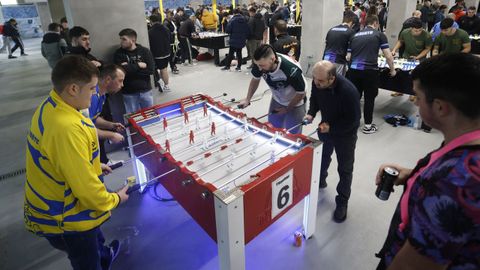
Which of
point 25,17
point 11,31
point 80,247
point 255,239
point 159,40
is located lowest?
point 255,239

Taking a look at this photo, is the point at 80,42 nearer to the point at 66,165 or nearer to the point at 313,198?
the point at 66,165

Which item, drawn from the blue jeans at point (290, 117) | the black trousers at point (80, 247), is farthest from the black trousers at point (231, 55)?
the black trousers at point (80, 247)

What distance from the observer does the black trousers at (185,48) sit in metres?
8.79

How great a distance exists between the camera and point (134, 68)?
3840 mm

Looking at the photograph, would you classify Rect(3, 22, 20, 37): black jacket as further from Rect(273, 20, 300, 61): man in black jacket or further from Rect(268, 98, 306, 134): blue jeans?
Rect(268, 98, 306, 134): blue jeans

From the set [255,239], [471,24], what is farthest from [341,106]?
[471,24]

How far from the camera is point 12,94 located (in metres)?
7.12

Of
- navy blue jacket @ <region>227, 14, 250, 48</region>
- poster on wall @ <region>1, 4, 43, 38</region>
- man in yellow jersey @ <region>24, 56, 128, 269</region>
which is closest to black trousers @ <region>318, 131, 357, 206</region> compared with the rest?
man in yellow jersey @ <region>24, 56, 128, 269</region>

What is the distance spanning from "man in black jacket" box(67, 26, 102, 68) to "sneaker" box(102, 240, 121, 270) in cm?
204

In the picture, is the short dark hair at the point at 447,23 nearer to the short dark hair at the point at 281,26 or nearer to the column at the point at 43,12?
the short dark hair at the point at 281,26

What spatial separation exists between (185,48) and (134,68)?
5.36m

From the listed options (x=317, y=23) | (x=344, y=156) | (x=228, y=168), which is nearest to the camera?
(x=228, y=168)

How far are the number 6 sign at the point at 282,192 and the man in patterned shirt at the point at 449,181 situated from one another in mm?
953

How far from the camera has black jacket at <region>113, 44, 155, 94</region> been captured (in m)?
3.84
